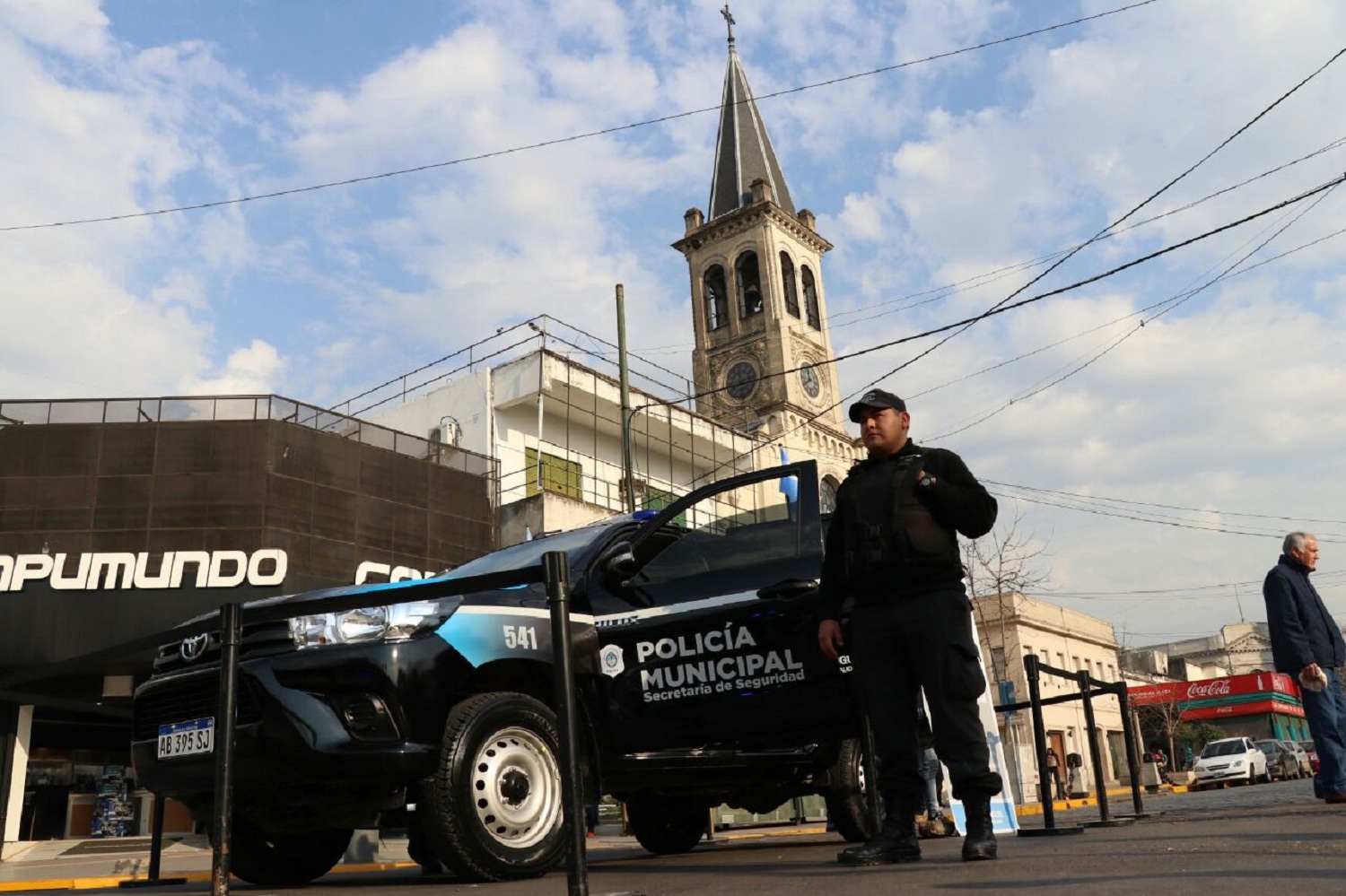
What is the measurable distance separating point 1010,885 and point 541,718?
247 cm

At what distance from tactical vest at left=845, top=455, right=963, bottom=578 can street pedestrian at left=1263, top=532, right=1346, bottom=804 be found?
11.9 feet

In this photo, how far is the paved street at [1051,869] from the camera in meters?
3.29

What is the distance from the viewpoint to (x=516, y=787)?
5.04 m

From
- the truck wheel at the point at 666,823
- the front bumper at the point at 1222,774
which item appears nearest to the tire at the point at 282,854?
the truck wheel at the point at 666,823

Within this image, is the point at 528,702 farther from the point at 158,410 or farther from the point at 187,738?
the point at 158,410

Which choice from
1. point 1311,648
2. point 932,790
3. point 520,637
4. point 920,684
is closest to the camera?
point 920,684

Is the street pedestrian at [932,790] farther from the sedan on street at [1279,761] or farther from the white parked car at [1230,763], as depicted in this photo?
the sedan on street at [1279,761]

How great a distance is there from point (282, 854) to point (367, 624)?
168cm

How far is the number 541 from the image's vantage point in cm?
528

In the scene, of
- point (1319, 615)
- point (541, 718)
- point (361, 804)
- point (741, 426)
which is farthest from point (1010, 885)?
point (741, 426)

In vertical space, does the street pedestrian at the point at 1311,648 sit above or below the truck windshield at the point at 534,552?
below

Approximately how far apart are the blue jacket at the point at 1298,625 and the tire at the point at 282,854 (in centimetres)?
591

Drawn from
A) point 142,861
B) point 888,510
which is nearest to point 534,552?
point 888,510

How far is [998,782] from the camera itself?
433cm
